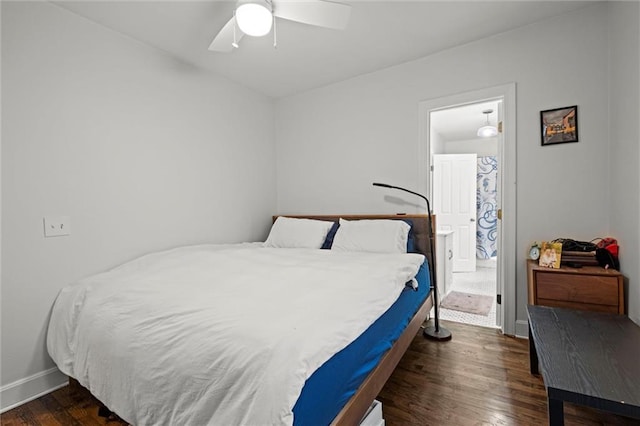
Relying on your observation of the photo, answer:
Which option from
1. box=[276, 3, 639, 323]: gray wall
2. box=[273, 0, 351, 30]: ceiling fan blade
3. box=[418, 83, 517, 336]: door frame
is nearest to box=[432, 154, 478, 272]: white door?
box=[276, 3, 639, 323]: gray wall

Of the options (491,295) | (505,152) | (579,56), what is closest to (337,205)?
(505,152)

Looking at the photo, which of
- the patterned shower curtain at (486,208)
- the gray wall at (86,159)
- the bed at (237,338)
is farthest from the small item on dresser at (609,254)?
the patterned shower curtain at (486,208)

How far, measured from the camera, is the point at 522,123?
239cm

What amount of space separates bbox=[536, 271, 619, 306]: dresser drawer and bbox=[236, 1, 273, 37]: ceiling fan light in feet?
7.80

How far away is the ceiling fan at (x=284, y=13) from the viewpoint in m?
1.56

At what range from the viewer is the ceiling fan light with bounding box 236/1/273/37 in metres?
1.55

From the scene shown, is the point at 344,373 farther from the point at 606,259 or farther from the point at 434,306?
the point at 606,259

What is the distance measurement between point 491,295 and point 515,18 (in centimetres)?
A: 281

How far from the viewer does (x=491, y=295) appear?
348cm

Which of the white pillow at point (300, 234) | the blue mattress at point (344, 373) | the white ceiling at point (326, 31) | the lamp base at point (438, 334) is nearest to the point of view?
the blue mattress at point (344, 373)

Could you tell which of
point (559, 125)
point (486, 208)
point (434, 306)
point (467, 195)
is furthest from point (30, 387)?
point (486, 208)

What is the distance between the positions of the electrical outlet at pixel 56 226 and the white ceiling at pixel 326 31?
1.41 meters

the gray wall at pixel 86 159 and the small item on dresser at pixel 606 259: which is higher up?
the gray wall at pixel 86 159

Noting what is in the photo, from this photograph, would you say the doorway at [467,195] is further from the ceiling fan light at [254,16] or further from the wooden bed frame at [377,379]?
the ceiling fan light at [254,16]
